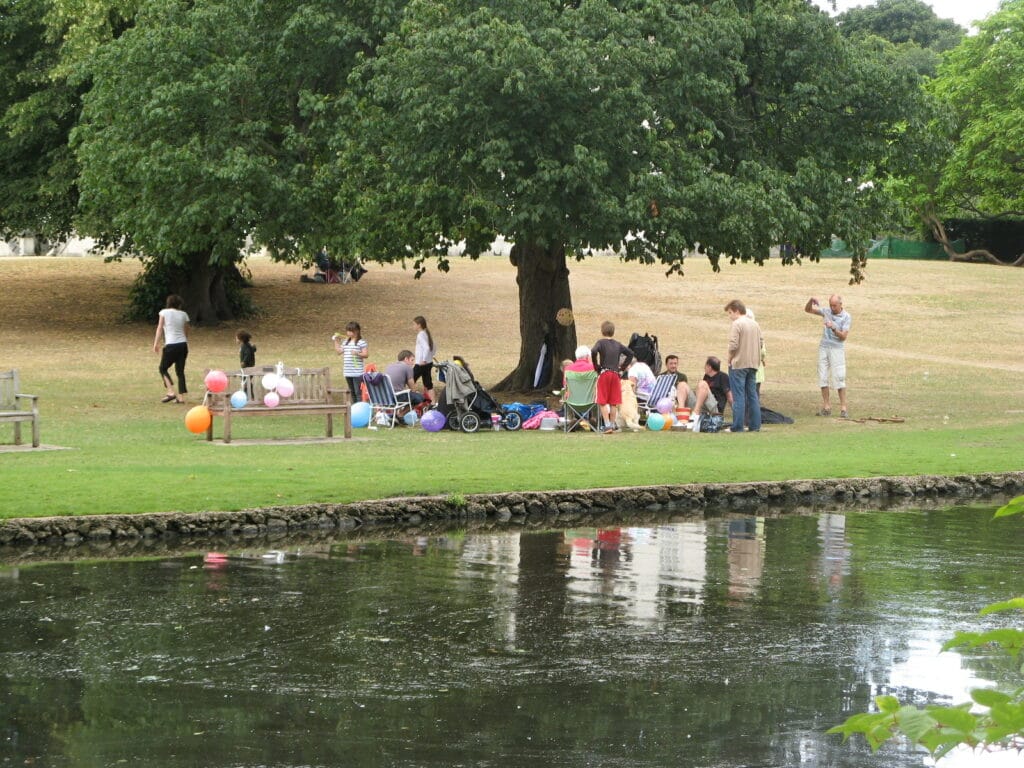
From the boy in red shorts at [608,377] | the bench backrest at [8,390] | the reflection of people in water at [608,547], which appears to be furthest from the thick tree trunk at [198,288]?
the reflection of people in water at [608,547]

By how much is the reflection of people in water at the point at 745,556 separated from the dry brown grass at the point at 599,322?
35.2ft

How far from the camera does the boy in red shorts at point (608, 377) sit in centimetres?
2039

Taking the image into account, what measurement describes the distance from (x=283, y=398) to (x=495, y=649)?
9.95 meters

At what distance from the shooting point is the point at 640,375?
22750mm

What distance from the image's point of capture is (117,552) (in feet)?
38.6

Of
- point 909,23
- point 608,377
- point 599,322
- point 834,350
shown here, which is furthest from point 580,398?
point 909,23

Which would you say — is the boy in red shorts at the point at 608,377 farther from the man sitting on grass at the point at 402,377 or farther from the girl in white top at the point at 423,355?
the girl in white top at the point at 423,355

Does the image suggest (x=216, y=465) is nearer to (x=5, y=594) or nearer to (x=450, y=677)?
(x=5, y=594)

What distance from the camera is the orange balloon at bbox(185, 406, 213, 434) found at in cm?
1795

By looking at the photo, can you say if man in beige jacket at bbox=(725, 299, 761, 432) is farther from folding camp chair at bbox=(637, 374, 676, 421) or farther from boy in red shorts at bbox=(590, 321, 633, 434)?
boy in red shorts at bbox=(590, 321, 633, 434)

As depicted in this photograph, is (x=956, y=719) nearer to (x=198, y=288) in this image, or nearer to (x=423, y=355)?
(x=423, y=355)

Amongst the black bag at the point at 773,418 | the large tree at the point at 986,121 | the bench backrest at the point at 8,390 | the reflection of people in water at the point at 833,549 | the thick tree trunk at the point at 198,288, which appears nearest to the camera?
the reflection of people in water at the point at 833,549

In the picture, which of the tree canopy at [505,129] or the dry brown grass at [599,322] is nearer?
the tree canopy at [505,129]

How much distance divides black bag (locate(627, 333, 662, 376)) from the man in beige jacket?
13.5 feet
